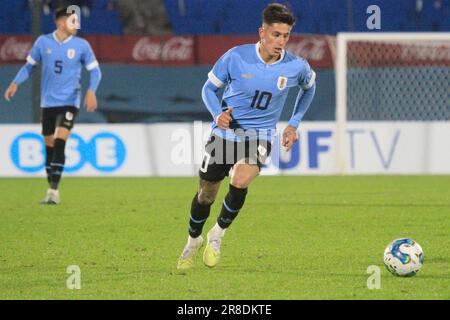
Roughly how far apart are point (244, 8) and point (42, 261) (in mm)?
15499

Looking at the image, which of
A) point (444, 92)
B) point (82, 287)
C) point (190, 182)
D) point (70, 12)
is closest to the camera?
point (82, 287)

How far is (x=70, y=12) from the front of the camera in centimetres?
1242

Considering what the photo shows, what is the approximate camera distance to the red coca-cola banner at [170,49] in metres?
21.0

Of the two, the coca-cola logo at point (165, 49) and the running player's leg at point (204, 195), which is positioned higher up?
the coca-cola logo at point (165, 49)

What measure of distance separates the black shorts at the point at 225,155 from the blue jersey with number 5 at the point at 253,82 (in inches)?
4.7

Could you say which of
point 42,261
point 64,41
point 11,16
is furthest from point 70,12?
point 11,16

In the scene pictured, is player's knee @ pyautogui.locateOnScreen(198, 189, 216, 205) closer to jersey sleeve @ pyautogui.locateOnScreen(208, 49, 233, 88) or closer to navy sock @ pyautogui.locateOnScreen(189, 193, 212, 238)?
navy sock @ pyautogui.locateOnScreen(189, 193, 212, 238)

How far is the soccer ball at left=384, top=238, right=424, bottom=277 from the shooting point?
6.86 m

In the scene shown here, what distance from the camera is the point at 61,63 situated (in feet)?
41.2

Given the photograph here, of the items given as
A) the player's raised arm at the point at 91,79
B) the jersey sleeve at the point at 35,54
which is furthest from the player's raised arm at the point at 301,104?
the jersey sleeve at the point at 35,54

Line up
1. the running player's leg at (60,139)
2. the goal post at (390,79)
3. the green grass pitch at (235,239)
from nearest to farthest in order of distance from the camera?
1. the green grass pitch at (235,239)
2. the running player's leg at (60,139)
3. the goal post at (390,79)

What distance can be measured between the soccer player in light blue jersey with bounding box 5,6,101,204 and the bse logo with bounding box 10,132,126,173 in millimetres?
4032

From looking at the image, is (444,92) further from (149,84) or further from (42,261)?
(42,261)

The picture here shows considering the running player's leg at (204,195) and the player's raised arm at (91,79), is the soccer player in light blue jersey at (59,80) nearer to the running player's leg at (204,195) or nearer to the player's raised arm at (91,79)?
the player's raised arm at (91,79)
